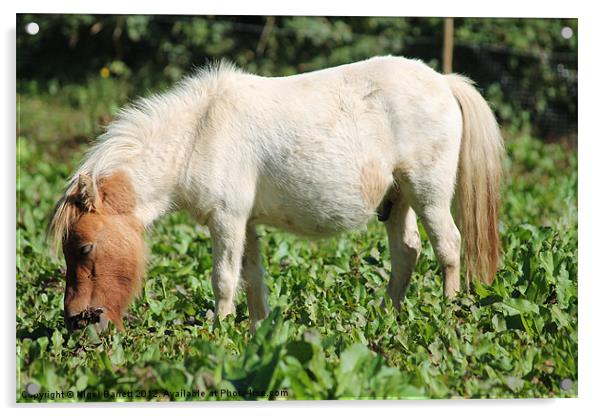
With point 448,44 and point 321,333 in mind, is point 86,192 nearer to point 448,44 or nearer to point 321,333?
point 321,333

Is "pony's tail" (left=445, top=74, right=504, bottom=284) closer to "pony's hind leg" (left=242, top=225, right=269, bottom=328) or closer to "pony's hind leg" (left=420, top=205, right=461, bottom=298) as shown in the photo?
"pony's hind leg" (left=420, top=205, right=461, bottom=298)

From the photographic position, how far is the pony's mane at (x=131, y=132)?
16.0 feet

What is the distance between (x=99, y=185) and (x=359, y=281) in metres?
1.86

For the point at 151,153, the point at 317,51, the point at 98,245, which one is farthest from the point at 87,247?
the point at 317,51

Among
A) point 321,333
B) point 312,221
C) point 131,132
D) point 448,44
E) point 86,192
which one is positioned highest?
point 448,44

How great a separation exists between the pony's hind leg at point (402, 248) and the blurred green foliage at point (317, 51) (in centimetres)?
225

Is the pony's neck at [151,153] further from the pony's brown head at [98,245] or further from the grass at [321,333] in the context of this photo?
the grass at [321,333]

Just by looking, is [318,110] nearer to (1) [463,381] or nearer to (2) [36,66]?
(1) [463,381]

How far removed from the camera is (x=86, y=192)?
4801 mm

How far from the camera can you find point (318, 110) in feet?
16.7

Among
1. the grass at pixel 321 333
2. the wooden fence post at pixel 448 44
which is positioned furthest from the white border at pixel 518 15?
the wooden fence post at pixel 448 44

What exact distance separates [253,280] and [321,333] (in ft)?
2.48

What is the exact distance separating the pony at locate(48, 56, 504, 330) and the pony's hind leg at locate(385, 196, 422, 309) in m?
0.14
